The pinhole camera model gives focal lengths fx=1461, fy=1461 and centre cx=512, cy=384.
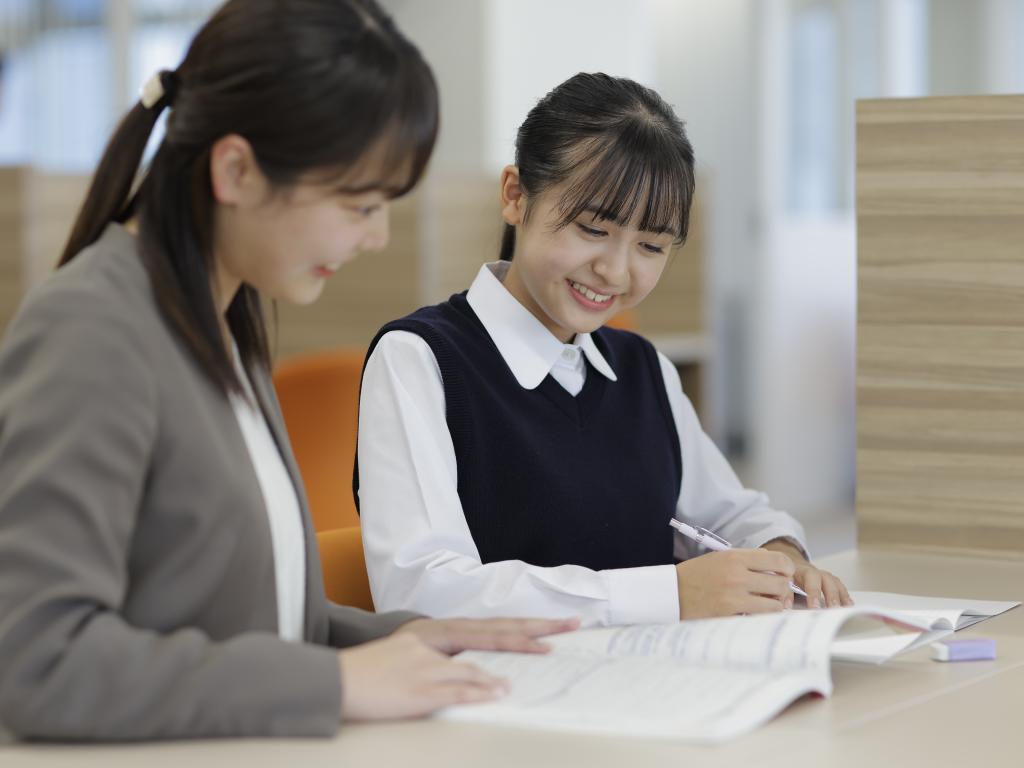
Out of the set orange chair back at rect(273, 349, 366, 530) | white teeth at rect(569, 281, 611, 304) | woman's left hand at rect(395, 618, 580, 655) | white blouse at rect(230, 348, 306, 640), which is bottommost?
orange chair back at rect(273, 349, 366, 530)

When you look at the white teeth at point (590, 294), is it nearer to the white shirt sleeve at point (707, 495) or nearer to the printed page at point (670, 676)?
the white shirt sleeve at point (707, 495)

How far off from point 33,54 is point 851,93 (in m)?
3.45

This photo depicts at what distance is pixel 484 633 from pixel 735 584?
252mm

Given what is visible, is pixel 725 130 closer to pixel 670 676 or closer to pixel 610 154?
pixel 610 154

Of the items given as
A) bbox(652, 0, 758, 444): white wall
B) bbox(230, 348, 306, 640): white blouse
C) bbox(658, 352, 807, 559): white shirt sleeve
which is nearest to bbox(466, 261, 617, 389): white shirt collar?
bbox(658, 352, 807, 559): white shirt sleeve

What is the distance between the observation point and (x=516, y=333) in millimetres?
1526

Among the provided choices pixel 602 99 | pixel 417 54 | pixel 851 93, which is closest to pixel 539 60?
pixel 851 93

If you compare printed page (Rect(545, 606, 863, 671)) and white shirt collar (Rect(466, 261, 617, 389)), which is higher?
white shirt collar (Rect(466, 261, 617, 389))

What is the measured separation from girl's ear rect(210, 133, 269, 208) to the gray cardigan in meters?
0.07

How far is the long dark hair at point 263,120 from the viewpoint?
3.06 ft

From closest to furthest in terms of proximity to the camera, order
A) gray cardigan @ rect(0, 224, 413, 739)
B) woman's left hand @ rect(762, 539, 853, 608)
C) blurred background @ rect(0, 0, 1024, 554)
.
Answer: gray cardigan @ rect(0, 224, 413, 739)
woman's left hand @ rect(762, 539, 853, 608)
blurred background @ rect(0, 0, 1024, 554)

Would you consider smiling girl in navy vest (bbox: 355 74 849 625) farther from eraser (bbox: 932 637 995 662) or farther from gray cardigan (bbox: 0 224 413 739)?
gray cardigan (bbox: 0 224 413 739)

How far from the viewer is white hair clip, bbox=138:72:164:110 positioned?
1005mm

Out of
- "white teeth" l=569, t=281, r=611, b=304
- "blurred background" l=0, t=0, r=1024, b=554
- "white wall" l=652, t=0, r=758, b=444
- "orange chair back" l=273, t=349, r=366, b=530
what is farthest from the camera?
"white wall" l=652, t=0, r=758, b=444
